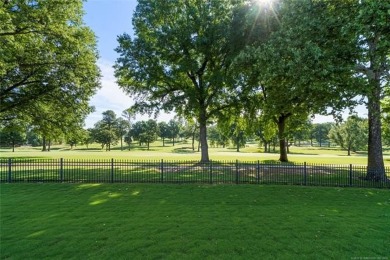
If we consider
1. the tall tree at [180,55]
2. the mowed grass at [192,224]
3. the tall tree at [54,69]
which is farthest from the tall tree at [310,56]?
the tall tree at [54,69]

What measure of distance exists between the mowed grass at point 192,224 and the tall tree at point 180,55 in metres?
15.8

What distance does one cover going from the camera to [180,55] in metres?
27.1

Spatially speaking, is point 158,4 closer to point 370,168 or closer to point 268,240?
point 370,168

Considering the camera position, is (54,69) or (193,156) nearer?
(54,69)

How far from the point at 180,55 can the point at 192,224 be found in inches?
885

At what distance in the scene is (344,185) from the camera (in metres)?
14.8

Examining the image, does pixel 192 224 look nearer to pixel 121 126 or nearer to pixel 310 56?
pixel 310 56

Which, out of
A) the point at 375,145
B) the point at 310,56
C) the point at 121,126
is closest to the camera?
the point at 310,56

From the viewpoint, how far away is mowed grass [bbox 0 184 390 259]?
5773 mm

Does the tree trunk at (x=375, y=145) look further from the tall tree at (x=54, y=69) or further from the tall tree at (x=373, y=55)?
the tall tree at (x=54, y=69)

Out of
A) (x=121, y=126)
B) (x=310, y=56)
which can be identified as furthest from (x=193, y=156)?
(x=121, y=126)

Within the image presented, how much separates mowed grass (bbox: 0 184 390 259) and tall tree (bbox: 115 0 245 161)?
51.8ft

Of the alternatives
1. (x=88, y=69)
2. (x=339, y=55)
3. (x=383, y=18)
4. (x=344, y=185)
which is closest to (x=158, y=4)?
(x=88, y=69)

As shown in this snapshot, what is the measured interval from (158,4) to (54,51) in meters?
11.5
